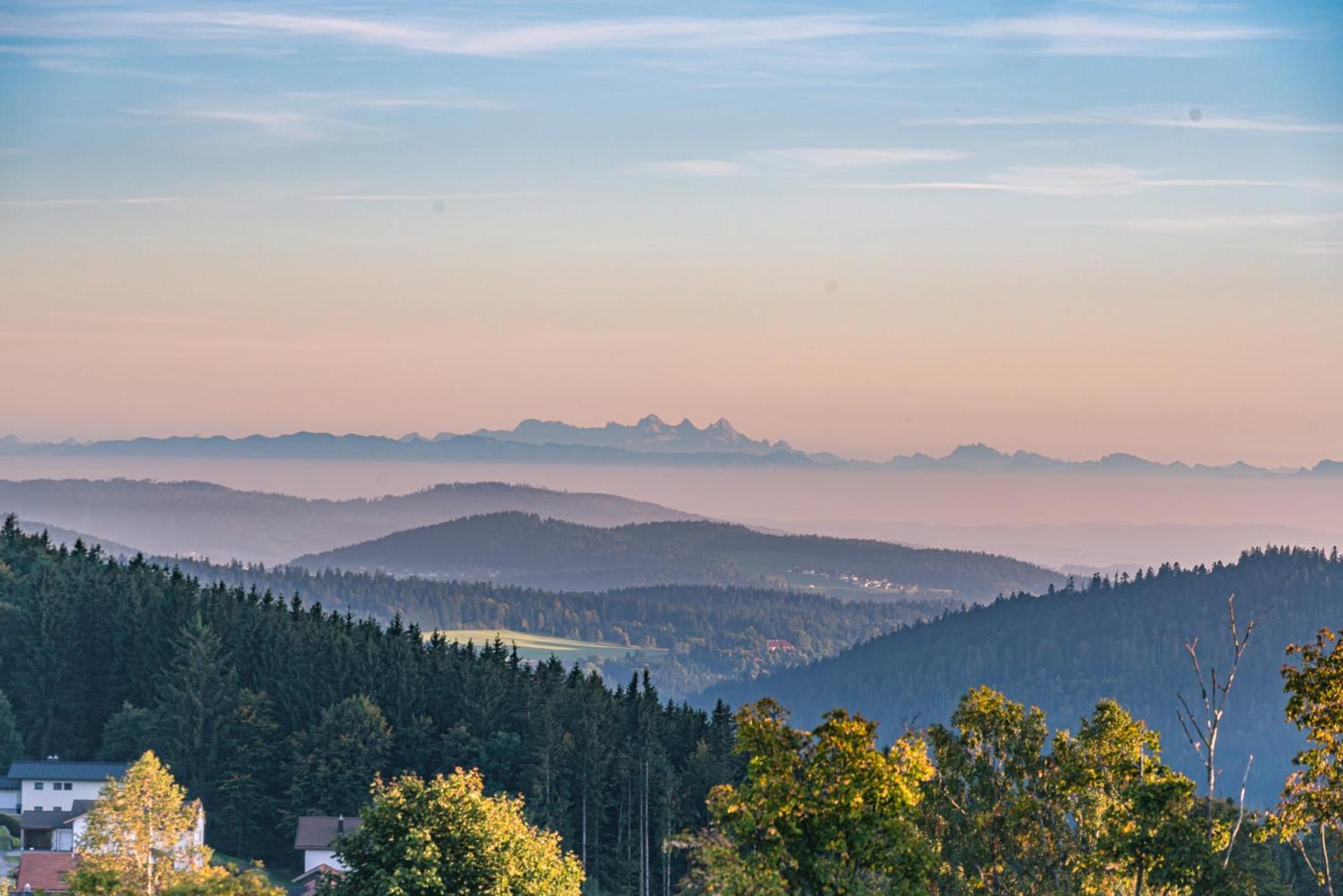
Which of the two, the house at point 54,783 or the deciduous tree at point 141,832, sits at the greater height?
the deciduous tree at point 141,832

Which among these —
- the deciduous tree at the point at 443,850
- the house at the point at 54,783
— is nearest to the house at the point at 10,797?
the house at the point at 54,783

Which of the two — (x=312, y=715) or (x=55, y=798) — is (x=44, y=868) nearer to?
(x=55, y=798)

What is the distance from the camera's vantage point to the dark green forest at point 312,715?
124 m

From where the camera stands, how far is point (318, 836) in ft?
374

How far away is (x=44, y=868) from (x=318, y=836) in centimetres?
2247

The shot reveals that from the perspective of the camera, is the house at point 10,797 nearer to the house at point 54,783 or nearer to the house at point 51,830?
the house at point 54,783

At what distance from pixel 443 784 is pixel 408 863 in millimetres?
2944

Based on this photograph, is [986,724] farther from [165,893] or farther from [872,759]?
[165,893]

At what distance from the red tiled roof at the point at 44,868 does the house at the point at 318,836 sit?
716 inches

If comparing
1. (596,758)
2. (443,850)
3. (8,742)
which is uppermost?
(443,850)

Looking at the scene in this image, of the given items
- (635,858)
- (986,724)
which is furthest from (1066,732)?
(635,858)

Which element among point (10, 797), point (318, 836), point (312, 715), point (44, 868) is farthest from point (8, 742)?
point (44, 868)

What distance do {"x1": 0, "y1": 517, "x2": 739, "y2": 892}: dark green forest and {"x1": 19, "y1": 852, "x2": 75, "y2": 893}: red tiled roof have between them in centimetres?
2506

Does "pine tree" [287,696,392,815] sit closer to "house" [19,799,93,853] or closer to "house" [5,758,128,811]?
"house" [5,758,128,811]
